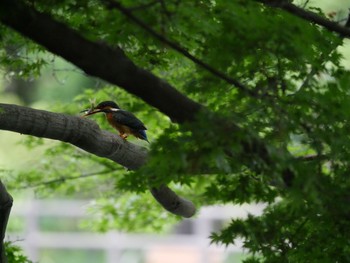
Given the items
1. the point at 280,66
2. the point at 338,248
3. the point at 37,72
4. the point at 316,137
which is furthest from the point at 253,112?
the point at 37,72

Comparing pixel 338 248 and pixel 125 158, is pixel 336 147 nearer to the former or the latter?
pixel 338 248

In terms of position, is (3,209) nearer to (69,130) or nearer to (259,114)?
(69,130)

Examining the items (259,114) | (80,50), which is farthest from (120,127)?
(80,50)

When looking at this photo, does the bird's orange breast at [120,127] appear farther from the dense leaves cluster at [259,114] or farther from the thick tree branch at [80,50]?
the thick tree branch at [80,50]

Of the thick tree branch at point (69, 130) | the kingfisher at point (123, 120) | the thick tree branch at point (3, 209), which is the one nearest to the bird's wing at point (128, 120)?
the kingfisher at point (123, 120)

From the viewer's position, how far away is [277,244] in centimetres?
547

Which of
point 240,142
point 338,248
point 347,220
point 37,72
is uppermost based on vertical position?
point 240,142

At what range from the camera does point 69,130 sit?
17.8 ft

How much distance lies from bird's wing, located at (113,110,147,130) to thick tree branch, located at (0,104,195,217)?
90 centimetres

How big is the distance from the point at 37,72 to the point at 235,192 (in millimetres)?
1944

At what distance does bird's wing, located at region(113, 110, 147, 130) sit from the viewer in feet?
22.4

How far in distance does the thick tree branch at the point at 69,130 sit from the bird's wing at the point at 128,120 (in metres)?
0.90

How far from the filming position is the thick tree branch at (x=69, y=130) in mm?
5285

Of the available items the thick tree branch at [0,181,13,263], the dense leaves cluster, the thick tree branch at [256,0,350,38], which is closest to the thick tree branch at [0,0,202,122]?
the dense leaves cluster
